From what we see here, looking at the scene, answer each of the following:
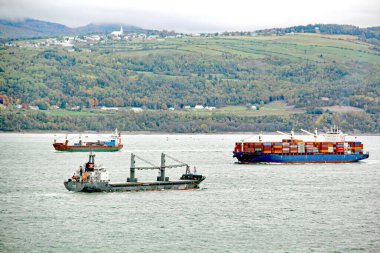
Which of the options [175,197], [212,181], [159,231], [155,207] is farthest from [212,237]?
[212,181]

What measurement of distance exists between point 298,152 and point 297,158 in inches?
55.5

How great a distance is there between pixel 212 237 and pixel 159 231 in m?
4.42

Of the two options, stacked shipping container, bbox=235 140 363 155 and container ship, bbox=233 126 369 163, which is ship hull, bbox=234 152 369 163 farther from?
stacked shipping container, bbox=235 140 363 155

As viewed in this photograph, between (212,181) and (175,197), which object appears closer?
(175,197)

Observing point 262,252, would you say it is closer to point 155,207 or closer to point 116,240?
point 116,240

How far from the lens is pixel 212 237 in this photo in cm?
6494

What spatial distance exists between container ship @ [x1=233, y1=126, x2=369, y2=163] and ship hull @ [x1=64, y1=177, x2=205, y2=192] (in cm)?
5346

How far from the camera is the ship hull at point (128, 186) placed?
8662 cm

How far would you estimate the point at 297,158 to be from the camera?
149875 mm

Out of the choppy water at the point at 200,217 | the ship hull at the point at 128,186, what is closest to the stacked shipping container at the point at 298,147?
the choppy water at the point at 200,217

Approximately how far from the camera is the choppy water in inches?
2452

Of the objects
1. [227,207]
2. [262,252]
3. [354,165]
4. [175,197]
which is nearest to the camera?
[262,252]

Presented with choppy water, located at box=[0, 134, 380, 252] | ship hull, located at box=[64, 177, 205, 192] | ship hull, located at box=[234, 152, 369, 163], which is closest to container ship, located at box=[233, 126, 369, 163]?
ship hull, located at box=[234, 152, 369, 163]

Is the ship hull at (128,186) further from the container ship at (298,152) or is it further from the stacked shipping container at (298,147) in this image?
the stacked shipping container at (298,147)
